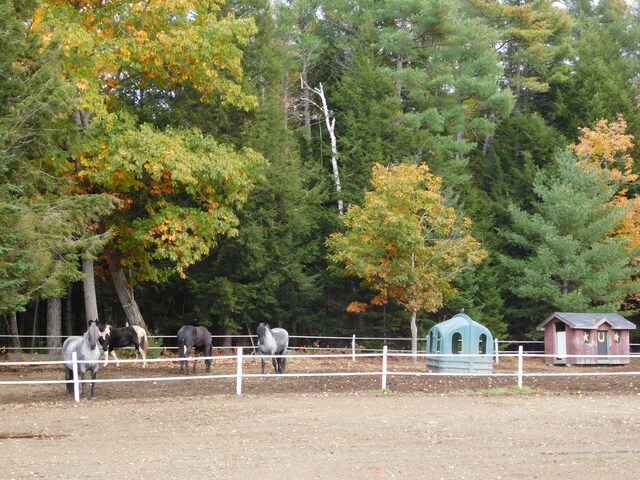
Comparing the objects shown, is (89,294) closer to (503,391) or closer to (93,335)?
(93,335)

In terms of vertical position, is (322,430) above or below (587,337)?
below

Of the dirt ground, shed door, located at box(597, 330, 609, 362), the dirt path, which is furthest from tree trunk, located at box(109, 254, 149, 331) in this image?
shed door, located at box(597, 330, 609, 362)

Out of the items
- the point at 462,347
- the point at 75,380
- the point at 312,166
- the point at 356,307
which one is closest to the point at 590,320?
the point at 356,307

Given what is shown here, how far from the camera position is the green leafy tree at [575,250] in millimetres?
37000

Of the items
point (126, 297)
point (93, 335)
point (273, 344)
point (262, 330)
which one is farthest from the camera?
point (126, 297)

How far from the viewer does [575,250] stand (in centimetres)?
3794

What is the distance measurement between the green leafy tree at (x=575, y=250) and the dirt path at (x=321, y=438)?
67.6 feet

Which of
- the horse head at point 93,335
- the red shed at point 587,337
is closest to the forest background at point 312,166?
the horse head at point 93,335

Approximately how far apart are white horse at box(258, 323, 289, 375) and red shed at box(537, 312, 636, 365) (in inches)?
546

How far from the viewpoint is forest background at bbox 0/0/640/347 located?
23.3m

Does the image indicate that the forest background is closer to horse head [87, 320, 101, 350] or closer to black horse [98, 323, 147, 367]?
black horse [98, 323, 147, 367]

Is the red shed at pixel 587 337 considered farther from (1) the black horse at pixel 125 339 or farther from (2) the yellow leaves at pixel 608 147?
(1) the black horse at pixel 125 339

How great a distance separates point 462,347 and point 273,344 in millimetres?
5703

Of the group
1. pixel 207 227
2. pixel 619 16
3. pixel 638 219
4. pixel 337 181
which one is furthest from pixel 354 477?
pixel 619 16
